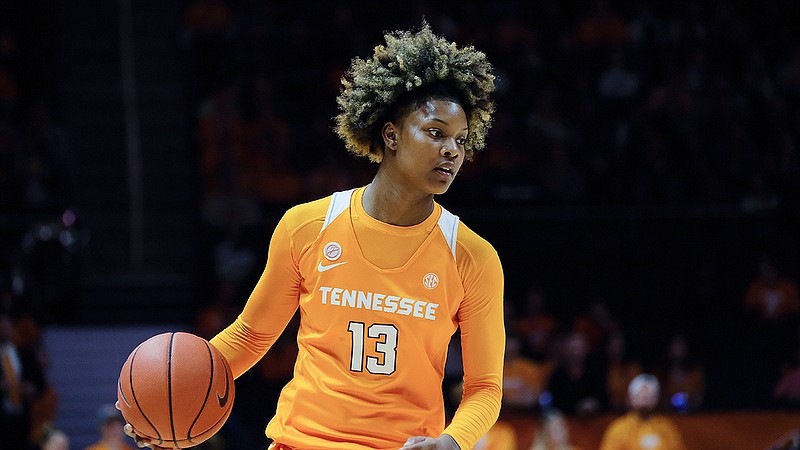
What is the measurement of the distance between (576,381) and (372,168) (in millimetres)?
3041

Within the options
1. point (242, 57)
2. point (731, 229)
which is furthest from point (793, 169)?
point (242, 57)

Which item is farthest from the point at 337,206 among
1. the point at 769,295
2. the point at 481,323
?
the point at 769,295

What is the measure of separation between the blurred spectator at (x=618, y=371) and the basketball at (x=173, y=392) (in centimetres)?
657

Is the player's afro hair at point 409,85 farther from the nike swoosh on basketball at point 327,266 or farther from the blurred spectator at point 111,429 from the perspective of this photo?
the blurred spectator at point 111,429

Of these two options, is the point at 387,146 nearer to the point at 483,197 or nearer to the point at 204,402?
the point at 204,402

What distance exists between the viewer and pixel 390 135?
137 inches

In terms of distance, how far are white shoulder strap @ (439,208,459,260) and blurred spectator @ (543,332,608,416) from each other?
552 centimetres

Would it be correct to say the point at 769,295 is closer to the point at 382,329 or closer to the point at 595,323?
the point at 595,323

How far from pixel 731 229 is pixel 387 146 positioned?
25.5 feet

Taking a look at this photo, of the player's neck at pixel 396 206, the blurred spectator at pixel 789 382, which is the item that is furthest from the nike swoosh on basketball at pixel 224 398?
the blurred spectator at pixel 789 382

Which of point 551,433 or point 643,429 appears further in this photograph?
point 643,429

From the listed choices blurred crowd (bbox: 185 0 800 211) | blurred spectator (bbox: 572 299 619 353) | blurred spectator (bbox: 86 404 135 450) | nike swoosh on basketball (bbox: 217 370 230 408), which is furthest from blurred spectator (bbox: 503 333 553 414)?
nike swoosh on basketball (bbox: 217 370 230 408)

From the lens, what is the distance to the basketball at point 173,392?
10.8ft

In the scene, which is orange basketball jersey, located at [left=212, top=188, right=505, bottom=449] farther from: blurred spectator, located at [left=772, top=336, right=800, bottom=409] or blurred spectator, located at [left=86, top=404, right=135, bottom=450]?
blurred spectator, located at [left=772, top=336, right=800, bottom=409]
